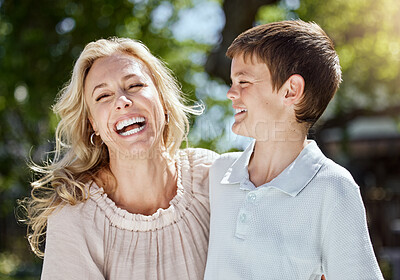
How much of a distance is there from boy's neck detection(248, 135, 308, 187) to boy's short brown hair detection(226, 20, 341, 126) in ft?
0.37

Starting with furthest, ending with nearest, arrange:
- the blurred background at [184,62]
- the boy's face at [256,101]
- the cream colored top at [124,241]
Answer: the blurred background at [184,62]
the cream colored top at [124,241]
the boy's face at [256,101]

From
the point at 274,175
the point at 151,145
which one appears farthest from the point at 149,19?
the point at 274,175

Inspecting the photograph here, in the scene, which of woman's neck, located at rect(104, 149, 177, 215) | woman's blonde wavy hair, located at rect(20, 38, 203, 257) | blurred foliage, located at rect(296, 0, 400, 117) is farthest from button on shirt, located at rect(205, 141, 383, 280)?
blurred foliage, located at rect(296, 0, 400, 117)

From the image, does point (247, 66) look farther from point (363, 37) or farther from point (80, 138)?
point (363, 37)

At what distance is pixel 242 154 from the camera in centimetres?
230

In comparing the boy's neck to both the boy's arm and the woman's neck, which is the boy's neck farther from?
the woman's neck

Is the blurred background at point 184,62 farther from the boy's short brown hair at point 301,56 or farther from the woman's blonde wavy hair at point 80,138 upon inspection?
the boy's short brown hair at point 301,56

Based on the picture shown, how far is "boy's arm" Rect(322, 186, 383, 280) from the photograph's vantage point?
5.70ft

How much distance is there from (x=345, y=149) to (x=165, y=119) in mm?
5410

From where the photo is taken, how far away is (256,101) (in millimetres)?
2041

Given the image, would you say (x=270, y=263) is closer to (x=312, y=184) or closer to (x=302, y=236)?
(x=302, y=236)

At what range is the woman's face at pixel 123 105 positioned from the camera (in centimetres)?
229

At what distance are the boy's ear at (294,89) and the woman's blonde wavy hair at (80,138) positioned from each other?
2.61 ft

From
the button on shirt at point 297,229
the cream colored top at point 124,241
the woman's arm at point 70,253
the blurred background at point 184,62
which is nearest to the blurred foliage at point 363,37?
the blurred background at point 184,62
